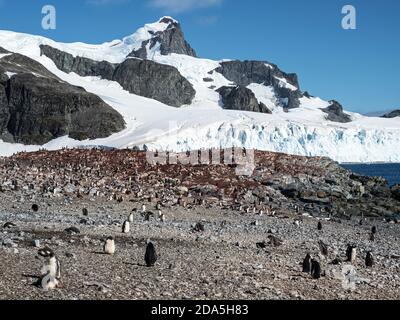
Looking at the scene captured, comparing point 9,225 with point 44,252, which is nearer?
point 44,252

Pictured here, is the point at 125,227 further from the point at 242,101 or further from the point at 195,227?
the point at 242,101

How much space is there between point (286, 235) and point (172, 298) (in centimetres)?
1379

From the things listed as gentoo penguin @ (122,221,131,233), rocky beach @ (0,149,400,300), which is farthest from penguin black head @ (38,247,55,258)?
gentoo penguin @ (122,221,131,233)

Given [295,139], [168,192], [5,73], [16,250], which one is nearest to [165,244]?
[16,250]

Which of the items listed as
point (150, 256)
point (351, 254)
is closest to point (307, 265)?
point (351, 254)

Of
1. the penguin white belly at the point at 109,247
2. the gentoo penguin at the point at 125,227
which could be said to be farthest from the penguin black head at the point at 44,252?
the gentoo penguin at the point at 125,227

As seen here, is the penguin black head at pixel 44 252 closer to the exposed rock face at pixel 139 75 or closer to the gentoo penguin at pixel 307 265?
the gentoo penguin at pixel 307 265

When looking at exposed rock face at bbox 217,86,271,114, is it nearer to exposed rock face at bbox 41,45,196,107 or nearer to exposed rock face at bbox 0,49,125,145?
exposed rock face at bbox 41,45,196,107

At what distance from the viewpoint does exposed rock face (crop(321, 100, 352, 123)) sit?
171m

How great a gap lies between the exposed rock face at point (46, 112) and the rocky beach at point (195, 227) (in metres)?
29.6

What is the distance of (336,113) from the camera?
589 feet

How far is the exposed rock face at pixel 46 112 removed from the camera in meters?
76.2

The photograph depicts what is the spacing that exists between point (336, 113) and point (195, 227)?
163696mm

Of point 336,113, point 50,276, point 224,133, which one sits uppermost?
point 336,113
